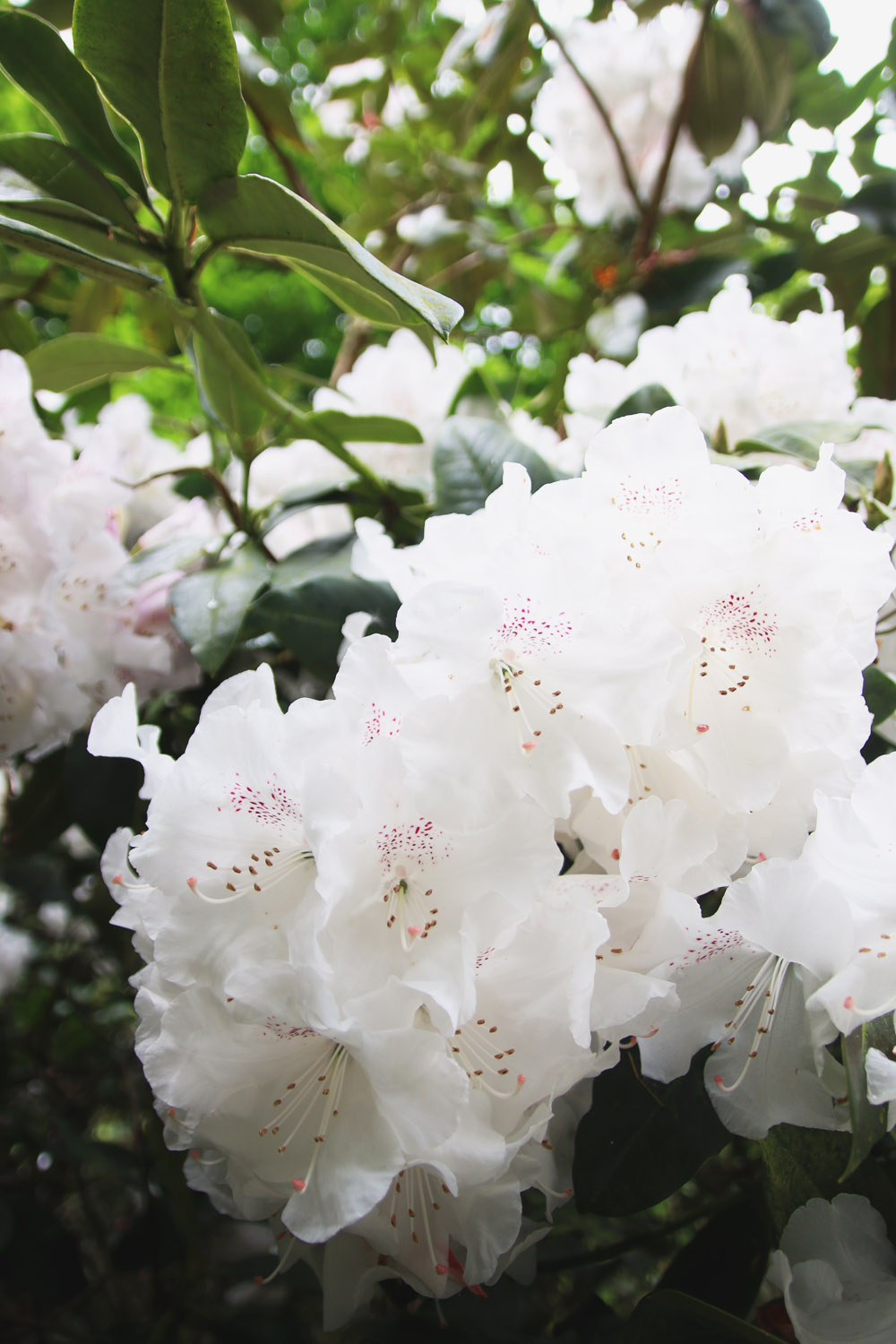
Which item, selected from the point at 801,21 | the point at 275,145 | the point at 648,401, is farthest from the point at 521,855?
the point at 801,21

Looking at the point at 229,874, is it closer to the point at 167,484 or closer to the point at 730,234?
the point at 167,484

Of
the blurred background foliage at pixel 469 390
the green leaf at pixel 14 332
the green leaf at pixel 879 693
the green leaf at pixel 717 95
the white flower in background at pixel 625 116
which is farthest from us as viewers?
the white flower in background at pixel 625 116

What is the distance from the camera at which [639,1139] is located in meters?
0.54

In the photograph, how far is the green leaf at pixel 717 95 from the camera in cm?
133

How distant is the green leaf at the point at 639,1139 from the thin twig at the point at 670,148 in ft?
4.14

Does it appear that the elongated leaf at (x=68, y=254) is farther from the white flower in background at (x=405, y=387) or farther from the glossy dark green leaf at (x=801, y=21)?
the glossy dark green leaf at (x=801, y=21)

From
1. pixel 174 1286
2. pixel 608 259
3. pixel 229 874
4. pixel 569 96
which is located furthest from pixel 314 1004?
pixel 569 96

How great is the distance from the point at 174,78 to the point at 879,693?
581 mm

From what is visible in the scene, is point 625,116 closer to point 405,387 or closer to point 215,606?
point 405,387

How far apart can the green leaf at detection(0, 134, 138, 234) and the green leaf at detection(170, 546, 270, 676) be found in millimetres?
251

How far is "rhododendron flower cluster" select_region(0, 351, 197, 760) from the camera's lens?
2.27ft

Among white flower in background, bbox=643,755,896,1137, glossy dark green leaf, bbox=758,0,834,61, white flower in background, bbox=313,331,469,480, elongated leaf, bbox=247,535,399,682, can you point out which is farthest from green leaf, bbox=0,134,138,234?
A: glossy dark green leaf, bbox=758,0,834,61

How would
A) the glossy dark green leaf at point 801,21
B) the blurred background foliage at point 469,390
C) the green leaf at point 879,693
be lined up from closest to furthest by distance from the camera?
1. the green leaf at point 879,693
2. the blurred background foliage at point 469,390
3. the glossy dark green leaf at point 801,21

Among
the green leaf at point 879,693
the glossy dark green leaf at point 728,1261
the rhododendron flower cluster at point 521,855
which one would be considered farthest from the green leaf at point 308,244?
the glossy dark green leaf at point 728,1261
